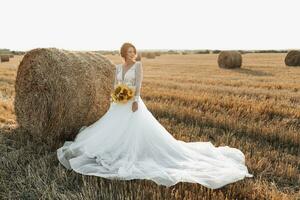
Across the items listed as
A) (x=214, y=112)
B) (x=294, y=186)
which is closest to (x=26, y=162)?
(x=294, y=186)

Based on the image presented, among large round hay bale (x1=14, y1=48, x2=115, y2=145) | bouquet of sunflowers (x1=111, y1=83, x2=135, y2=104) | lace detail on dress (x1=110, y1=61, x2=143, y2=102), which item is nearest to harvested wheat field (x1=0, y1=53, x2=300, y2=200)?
large round hay bale (x1=14, y1=48, x2=115, y2=145)

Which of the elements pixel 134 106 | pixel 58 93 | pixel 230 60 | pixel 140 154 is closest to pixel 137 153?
pixel 140 154

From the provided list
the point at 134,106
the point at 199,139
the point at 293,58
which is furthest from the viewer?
the point at 293,58

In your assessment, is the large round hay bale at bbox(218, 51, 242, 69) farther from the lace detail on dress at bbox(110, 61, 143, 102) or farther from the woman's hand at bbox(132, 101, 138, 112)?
the woman's hand at bbox(132, 101, 138, 112)

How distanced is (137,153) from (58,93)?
6.62 feet

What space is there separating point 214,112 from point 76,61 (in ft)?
10.8

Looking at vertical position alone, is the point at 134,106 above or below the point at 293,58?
→ above

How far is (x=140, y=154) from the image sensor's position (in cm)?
573

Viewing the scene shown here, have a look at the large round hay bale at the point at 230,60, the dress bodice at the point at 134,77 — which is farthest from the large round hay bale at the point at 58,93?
the large round hay bale at the point at 230,60

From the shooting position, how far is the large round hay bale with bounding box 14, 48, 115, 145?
7016 millimetres

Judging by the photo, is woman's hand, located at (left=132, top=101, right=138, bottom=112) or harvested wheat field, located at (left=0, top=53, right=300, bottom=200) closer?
harvested wheat field, located at (left=0, top=53, right=300, bottom=200)

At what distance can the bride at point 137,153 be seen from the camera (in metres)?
5.13
